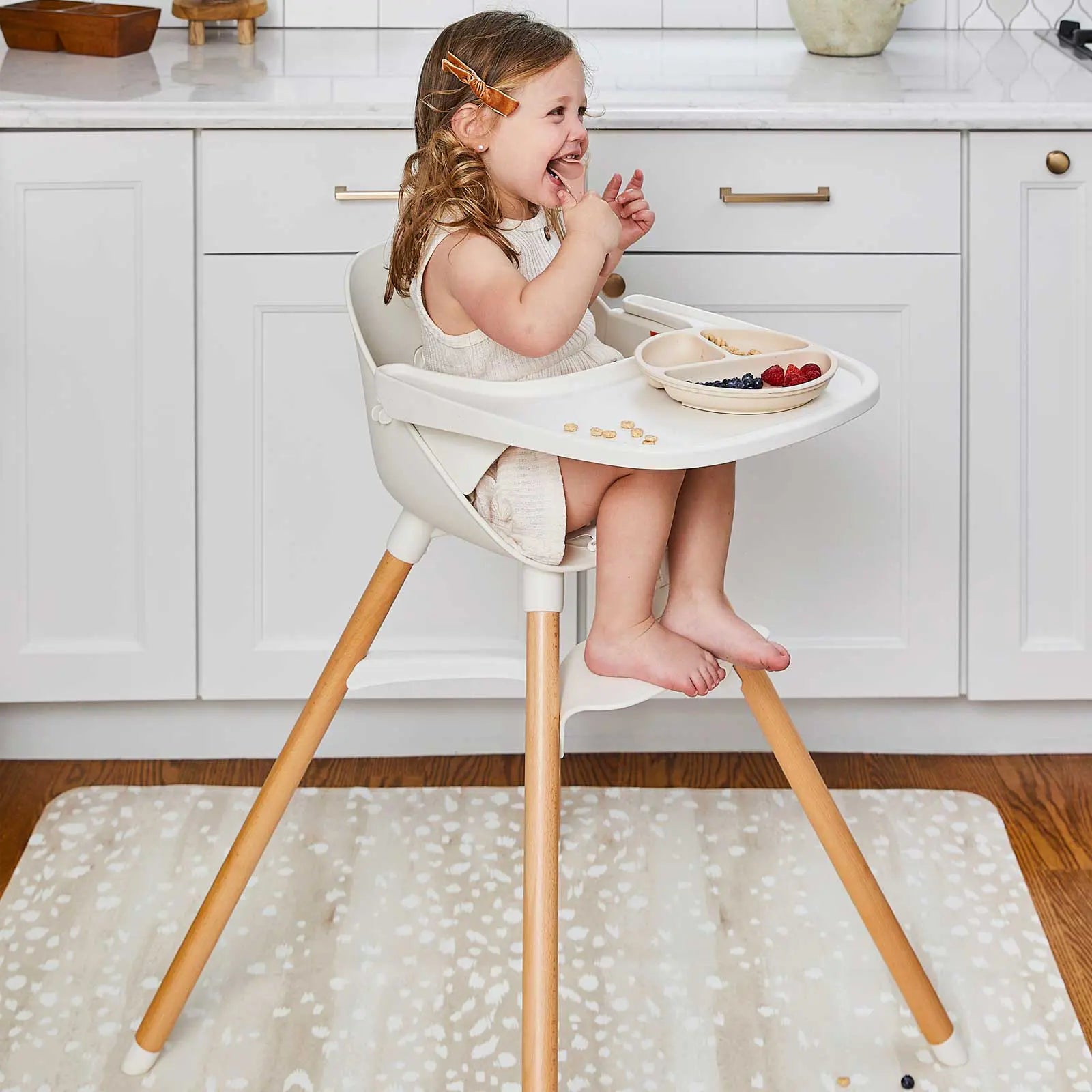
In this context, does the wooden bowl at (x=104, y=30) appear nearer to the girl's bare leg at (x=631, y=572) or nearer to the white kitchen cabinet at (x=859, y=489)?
the white kitchen cabinet at (x=859, y=489)

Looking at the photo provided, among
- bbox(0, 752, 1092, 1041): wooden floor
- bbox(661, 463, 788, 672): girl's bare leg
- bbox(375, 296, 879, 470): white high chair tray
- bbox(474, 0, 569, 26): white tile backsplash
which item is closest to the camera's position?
bbox(375, 296, 879, 470): white high chair tray

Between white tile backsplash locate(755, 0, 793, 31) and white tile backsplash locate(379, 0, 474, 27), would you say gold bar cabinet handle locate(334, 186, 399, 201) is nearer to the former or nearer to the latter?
white tile backsplash locate(379, 0, 474, 27)

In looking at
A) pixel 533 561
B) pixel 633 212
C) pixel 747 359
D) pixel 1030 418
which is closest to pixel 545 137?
pixel 633 212

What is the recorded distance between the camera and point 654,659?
1.36m

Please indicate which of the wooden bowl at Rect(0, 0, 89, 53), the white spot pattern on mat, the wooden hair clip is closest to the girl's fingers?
the wooden hair clip

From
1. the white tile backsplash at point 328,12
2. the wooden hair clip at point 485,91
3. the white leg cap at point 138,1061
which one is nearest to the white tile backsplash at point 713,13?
the white tile backsplash at point 328,12

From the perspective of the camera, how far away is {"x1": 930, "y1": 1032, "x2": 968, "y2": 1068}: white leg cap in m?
1.55

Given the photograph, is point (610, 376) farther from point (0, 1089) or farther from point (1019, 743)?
point (1019, 743)

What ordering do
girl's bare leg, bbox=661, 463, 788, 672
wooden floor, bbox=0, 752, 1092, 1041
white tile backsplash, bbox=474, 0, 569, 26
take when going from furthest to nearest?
white tile backsplash, bbox=474, 0, 569, 26 < wooden floor, bbox=0, 752, 1092, 1041 < girl's bare leg, bbox=661, 463, 788, 672

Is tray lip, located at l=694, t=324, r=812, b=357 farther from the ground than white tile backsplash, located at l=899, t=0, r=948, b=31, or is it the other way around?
white tile backsplash, located at l=899, t=0, r=948, b=31

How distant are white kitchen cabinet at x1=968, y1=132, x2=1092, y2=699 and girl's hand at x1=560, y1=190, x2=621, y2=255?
849 mm

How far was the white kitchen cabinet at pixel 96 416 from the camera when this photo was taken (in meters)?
1.93

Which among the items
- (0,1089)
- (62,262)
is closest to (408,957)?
(0,1089)

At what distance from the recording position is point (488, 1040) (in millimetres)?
1589
